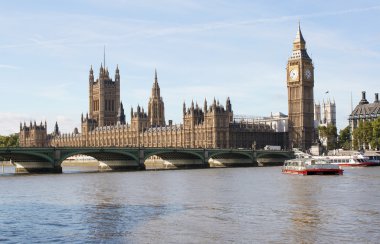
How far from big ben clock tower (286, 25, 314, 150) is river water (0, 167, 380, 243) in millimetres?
108010

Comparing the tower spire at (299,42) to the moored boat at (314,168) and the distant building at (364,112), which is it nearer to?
the distant building at (364,112)

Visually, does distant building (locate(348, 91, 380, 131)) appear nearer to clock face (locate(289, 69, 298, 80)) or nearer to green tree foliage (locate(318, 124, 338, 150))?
green tree foliage (locate(318, 124, 338, 150))

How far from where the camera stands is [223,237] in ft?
95.8

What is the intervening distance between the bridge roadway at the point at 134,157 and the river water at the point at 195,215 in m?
32.3

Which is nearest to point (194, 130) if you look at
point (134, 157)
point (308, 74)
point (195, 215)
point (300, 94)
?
point (300, 94)

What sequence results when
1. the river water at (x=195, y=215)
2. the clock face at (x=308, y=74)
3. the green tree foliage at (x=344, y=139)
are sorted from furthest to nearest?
the clock face at (x=308, y=74) < the green tree foliage at (x=344, y=139) < the river water at (x=195, y=215)

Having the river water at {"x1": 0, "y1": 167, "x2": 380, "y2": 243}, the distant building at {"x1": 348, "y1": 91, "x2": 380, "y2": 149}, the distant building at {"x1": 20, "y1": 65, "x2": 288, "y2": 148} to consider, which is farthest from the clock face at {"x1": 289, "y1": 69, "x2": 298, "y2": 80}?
the river water at {"x1": 0, "y1": 167, "x2": 380, "y2": 243}

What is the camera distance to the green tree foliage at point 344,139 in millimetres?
153200

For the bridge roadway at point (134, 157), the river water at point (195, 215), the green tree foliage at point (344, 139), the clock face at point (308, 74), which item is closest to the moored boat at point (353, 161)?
the bridge roadway at point (134, 157)

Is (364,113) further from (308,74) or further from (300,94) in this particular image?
(300,94)

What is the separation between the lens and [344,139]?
155625 mm

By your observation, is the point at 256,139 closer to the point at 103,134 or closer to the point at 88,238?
the point at 103,134

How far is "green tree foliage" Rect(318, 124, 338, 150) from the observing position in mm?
149500

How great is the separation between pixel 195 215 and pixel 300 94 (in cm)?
13166
